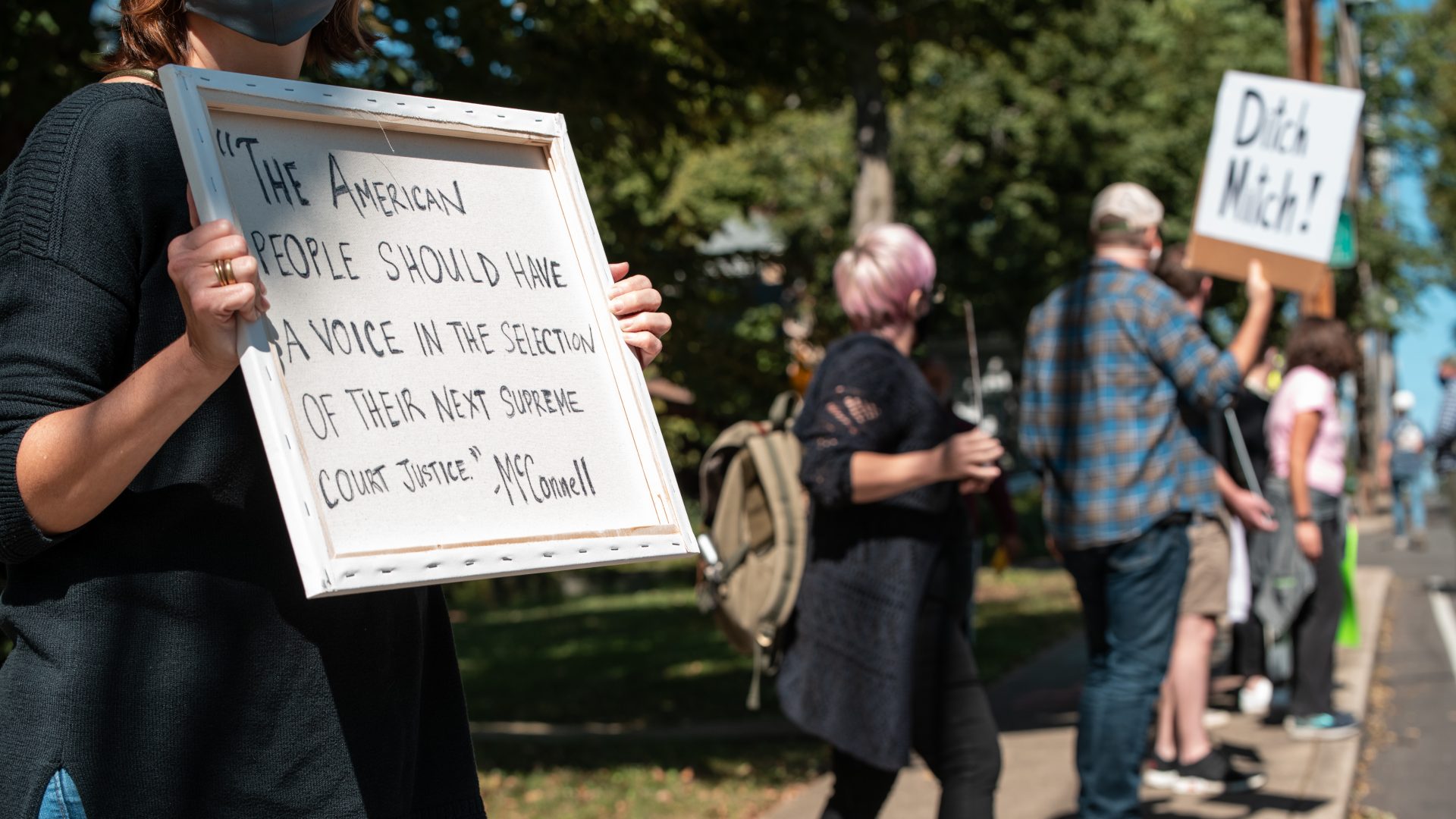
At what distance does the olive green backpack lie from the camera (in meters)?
4.04

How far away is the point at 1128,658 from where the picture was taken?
438 centimetres

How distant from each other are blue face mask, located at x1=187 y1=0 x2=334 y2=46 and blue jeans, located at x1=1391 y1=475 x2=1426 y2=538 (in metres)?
23.0

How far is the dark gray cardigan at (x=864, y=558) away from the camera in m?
3.73

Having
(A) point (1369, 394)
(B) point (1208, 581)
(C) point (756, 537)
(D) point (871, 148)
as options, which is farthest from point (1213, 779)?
(A) point (1369, 394)

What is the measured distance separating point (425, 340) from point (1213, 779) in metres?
4.94

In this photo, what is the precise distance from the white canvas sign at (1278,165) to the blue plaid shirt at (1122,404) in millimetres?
1128

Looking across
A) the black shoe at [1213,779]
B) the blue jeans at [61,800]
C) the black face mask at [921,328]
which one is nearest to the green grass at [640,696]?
the black shoe at [1213,779]

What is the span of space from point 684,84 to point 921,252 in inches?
161

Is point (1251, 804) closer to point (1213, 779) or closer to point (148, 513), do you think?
point (1213, 779)

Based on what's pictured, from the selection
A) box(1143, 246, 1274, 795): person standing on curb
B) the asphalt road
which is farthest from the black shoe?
the asphalt road

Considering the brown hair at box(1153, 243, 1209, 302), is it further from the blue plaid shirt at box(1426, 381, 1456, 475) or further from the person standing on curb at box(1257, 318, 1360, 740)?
the blue plaid shirt at box(1426, 381, 1456, 475)

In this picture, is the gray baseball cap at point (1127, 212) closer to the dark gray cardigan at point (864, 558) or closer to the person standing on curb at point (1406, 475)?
the dark gray cardigan at point (864, 558)

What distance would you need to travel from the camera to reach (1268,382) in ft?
29.3

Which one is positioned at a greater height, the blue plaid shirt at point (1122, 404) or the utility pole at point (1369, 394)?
the blue plaid shirt at point (1122, 404)
